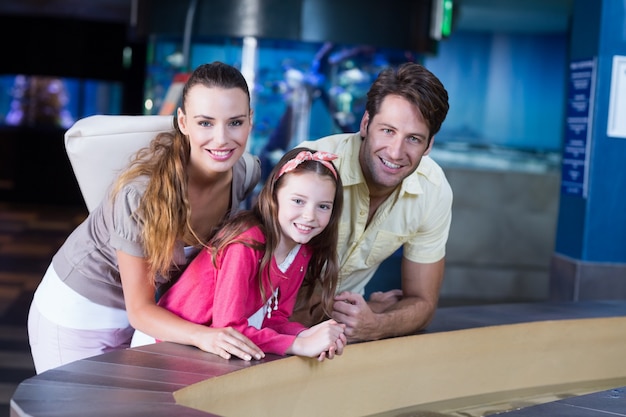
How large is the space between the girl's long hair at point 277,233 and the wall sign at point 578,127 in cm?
307

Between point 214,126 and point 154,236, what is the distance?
371mm

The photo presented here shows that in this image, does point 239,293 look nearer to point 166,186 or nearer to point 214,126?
point 166,186

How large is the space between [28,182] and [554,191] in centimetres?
912

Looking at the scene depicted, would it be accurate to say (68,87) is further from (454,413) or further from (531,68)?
(454,413)

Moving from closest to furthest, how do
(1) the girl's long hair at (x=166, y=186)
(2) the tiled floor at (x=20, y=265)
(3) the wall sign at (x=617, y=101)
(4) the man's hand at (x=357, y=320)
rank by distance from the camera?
(1) the girl's long hair at (x=166, y=186) → (4) the man's hand at (x=357, y=320) → (2) the tiled floor at (x=20, y=265) → (3) the wall sign at (x=617, y=101)

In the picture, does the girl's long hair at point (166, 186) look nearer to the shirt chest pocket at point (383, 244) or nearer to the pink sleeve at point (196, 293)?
the pink sleeve at point (196, 293)

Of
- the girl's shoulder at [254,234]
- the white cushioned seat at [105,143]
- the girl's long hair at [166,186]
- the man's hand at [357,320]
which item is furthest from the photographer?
the man's hand at [357,320]

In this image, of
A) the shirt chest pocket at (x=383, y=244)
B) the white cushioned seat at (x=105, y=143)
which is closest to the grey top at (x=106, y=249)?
the white cushioned seat at (x=105, y=143)

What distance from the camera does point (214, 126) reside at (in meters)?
2.63

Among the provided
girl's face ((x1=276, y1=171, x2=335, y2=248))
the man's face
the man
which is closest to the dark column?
the man

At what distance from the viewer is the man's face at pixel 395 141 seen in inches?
119

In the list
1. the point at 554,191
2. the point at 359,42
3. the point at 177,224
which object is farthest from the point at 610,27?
the point at 177,224

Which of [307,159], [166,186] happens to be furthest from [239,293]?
[307,159]

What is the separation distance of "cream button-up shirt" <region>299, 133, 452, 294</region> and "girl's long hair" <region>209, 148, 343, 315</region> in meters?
0.39
